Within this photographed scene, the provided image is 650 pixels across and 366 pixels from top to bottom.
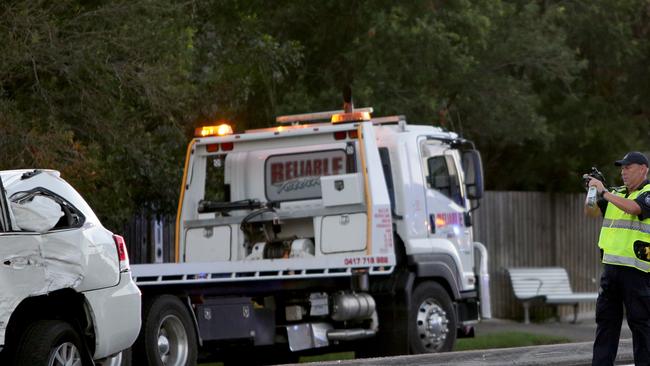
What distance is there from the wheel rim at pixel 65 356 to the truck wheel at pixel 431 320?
18.3 ft

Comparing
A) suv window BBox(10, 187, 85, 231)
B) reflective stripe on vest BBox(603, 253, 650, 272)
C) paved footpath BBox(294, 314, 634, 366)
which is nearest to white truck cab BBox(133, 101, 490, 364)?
paved footpath BBox(294, 314, 634, 366)

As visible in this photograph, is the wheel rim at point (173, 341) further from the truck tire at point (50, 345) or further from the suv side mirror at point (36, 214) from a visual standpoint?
the suv side mirror at point (36, 214)

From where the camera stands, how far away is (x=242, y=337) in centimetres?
1309

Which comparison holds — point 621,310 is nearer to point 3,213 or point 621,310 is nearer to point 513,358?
point 513,358

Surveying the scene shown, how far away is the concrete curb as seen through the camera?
11898 mm

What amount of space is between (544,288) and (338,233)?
9156mm

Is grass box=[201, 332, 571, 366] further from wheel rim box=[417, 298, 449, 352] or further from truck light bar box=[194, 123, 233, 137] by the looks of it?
truck light bar box=[194, 123, 233, 137]

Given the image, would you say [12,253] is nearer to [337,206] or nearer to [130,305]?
[130,305]

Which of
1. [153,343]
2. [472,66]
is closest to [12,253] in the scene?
[153,343]

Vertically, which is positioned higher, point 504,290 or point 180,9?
point 180,9

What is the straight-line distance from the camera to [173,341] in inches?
490

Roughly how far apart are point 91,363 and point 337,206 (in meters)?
5.11

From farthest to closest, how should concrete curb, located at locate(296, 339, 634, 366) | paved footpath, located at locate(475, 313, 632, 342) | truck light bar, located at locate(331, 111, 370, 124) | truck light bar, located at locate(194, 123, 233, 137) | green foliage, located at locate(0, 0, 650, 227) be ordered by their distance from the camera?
paved footpath, located at locate(475, 313, 632, 342), truck light bar, located at locate(194, 123, 233, 137), truck light bar, located at locate(331, 111, 370, 124), green foliage, located at locate(0, 0, 650, 227), concrete curb, located at locate(296, 339, 634, 366)

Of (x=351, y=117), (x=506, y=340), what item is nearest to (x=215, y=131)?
(x=351, y=117)
